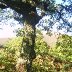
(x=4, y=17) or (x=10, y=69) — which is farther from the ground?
(x=4, y=17)

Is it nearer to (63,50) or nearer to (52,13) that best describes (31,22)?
(52,13)

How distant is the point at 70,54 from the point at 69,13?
1158 centimetres

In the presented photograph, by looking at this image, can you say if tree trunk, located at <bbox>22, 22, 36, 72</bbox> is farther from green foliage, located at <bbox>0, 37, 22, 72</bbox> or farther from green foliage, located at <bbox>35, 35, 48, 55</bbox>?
green foliage, located at <bbox>35, 35, 48, 55</bbox>

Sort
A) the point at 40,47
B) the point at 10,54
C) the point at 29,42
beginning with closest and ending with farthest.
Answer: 1. the point at 29,42
2. the point at 10,54
3. the point at 40,47

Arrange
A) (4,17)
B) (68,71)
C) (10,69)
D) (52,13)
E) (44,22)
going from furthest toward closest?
1. (68,71)
2. (10,69)
3. (4,17)
4. (44,22)
5. (52,13)

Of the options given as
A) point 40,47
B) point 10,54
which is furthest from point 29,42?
point 40,47

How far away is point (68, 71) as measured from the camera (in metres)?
27.7

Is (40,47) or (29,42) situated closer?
(29,42)

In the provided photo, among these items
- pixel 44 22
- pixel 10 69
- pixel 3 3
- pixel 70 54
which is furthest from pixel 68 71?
pixel 3 3

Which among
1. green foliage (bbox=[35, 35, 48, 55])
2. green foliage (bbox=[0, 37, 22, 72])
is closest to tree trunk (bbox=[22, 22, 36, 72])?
green foliage (bbox=[0, 37, 22, 72])

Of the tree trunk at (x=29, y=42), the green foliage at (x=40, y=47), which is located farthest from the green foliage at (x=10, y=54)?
the tree trunk at (x=29, y=42)

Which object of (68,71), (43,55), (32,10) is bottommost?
(68,71)

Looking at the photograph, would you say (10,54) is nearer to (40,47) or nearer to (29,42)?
(40,47)

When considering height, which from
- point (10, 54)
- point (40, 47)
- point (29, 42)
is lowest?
point (29, 42)
